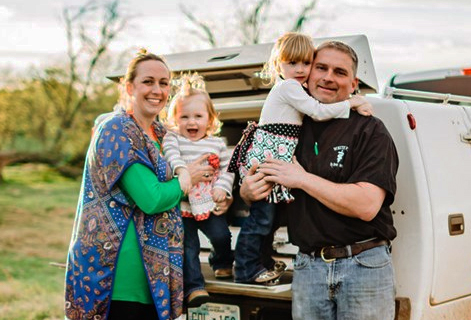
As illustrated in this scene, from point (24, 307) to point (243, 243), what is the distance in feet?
17.1

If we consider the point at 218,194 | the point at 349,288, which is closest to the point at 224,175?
the point at 218,194

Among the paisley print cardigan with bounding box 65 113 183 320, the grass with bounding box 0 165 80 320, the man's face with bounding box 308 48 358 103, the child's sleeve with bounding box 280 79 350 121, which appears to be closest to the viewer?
the paisley print cardigan with bounding box 65 113 183 320

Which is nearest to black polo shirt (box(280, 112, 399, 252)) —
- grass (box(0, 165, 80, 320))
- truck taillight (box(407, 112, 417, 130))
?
truck taillight (box(407, 112, 417, 130))

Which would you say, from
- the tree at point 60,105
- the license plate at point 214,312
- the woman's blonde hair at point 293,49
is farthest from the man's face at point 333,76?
the tree at point 60,105

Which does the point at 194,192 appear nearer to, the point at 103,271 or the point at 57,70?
the point at 103,271

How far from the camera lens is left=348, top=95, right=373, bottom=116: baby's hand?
11.1 ft

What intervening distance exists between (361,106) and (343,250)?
0.72m

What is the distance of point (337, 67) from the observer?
137 inches

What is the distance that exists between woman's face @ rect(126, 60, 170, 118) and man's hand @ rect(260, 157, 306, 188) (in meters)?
0.63

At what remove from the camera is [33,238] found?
45.7 ft

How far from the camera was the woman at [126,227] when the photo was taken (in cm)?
326

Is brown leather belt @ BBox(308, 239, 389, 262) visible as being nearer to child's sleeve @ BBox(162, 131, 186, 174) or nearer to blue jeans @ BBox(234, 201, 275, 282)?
blue jeans @ BBox(234, 201, 275, 282)

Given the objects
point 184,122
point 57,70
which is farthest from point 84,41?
point 184,122

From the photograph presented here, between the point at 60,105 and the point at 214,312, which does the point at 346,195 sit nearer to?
the point at 214,312
